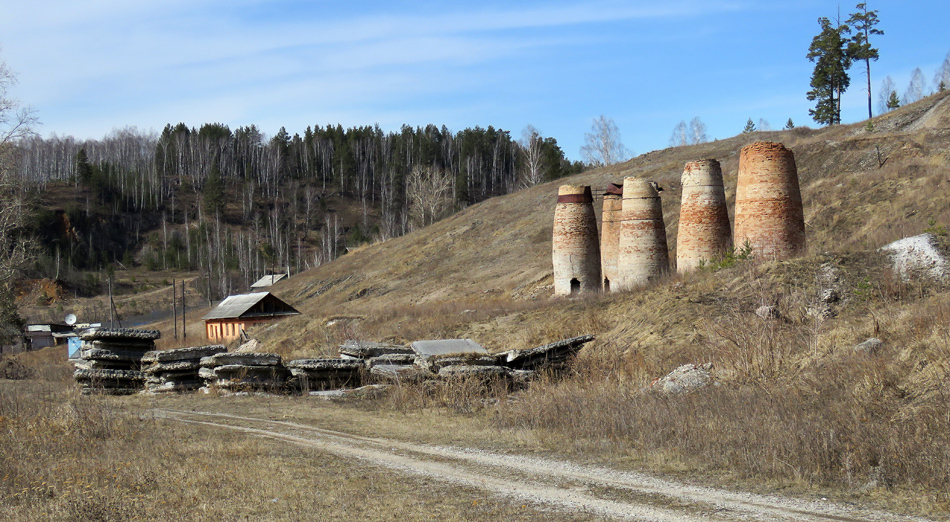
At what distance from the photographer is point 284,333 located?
36.5 meters

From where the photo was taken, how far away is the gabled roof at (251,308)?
143ft

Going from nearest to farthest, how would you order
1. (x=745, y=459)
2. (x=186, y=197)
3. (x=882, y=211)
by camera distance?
(x=745, y=459)
(x=882, y=211)
(x=186, y=197)

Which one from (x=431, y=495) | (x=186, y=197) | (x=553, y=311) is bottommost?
(x=431, y=495)

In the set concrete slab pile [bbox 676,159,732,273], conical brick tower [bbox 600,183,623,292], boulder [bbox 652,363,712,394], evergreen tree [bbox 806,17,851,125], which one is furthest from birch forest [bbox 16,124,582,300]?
boulder [bbox 652,363,712,394]

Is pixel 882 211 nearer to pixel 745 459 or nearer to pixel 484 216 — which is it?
pixel 745 459

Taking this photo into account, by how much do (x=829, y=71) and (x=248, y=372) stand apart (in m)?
71.3

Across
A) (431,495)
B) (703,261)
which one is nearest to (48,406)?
(431,495)

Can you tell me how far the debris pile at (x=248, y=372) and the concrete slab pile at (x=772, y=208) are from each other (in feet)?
42.6

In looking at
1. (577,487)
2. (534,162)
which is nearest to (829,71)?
(534,162)

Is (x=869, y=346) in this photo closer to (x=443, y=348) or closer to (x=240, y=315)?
(x=443, y=348)

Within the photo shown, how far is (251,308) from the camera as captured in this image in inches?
1720

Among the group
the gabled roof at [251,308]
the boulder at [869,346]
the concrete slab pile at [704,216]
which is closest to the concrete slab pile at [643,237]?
the concrete slab pile at [704,216]

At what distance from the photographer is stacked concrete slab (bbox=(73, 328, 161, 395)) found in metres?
17.5

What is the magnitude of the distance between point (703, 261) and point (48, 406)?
56.0ft
